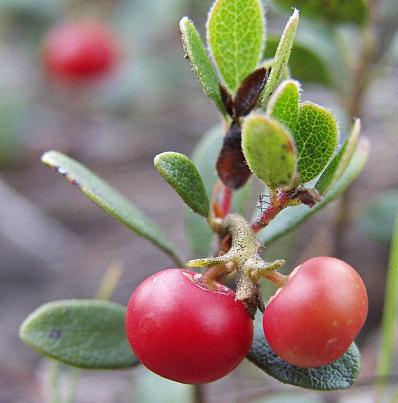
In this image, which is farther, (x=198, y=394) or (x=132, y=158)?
(x=132, y=158)

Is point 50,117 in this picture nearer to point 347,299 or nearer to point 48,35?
point 48,35

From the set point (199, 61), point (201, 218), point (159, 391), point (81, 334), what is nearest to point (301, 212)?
point (201, 218)

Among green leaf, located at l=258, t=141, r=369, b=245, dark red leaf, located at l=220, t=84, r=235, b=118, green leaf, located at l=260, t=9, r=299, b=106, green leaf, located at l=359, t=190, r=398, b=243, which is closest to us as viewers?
green leaf, located at l=260, t=9, r=299, b=106

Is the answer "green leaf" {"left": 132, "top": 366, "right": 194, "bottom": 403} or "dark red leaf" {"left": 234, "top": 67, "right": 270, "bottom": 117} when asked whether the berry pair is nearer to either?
"dark red leaf" {"left": 234, "top": 67, "right": 270, "bottom": 117}

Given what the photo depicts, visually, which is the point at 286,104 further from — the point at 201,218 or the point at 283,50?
the point at 201,218

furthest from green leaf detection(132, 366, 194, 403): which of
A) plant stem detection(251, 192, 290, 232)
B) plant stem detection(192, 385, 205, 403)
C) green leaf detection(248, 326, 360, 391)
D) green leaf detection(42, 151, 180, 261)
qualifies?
plant stem detection(251, 192, 290, 232)

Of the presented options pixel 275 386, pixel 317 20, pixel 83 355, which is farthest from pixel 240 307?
pixel 275 386

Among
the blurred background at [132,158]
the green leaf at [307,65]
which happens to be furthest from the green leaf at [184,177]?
the green leaf at [307,65]
